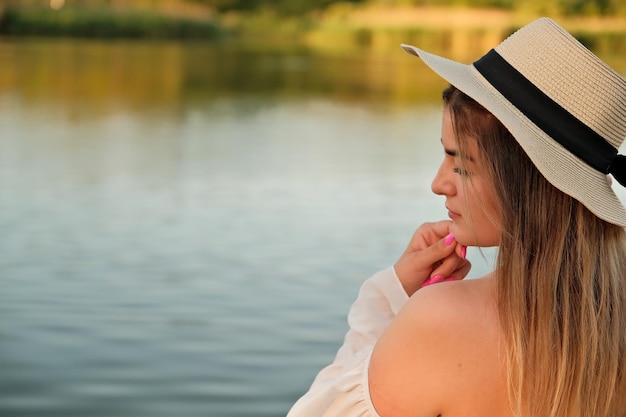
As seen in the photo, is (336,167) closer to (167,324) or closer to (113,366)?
(167,324)

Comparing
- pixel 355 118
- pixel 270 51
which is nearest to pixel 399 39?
pixel 270 51

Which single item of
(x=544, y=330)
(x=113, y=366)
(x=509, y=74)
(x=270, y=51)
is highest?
(x=270, y=51)

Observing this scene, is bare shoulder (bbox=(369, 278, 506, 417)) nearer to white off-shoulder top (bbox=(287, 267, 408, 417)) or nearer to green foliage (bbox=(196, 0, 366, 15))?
white off-shoulder top (bbox=(287, 267, 408, 417))

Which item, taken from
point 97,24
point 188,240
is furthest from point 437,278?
point 97,24

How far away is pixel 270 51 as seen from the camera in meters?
28.2

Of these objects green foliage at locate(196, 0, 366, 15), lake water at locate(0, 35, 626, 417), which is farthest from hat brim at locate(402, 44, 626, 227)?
green foliage at locate(196, 0, 366, 15)

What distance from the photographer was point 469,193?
1553 mm

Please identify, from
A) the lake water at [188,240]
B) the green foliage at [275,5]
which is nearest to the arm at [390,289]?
the lake water at [188,240]

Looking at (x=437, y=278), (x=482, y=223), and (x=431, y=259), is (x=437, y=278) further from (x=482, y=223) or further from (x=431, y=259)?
(x=482, y=223)

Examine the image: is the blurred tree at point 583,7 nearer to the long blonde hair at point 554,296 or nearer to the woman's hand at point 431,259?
the woman's hand at point 431,259

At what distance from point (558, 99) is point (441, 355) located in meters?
0.35

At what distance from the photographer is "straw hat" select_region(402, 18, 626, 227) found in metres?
1.49

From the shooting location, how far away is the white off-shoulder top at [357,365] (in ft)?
4.99

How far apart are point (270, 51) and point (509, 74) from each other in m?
26.9
